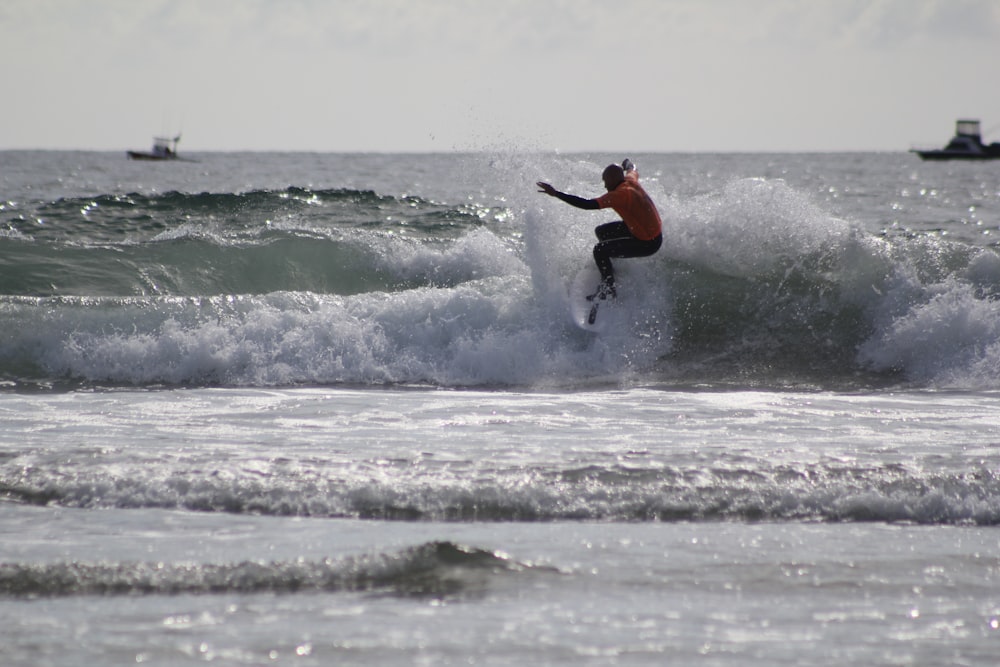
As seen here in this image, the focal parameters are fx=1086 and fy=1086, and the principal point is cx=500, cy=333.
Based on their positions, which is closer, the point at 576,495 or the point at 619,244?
the point at 576,495

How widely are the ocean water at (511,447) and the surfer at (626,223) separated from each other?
684mm

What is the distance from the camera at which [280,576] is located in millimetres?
3773

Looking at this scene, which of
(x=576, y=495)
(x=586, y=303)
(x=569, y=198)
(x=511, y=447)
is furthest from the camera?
(x=586, y=303)

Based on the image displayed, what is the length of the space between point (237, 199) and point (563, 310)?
11680 millimetres

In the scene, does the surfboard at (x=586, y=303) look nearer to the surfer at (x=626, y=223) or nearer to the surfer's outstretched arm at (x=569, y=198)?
the surfer at (x=626, y=223)

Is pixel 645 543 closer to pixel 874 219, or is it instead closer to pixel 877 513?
pixel 877 513

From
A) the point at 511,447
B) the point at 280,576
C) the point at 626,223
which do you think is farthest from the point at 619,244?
the point at 280,576

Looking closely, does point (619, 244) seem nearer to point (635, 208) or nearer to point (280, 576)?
point (635, 208)

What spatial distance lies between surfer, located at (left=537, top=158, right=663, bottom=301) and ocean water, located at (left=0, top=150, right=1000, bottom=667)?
684mm

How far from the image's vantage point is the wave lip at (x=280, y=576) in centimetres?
369

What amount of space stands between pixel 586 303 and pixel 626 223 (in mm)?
983

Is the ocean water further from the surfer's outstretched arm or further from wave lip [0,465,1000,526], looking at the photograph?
the surfer's outstretched arm

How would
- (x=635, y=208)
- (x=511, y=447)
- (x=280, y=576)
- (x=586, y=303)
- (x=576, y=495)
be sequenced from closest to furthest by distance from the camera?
(x=280, y=576) → (x=576, y=495) → (x=511, y=447) → (x=635, y=208) → (x=586, y=303)

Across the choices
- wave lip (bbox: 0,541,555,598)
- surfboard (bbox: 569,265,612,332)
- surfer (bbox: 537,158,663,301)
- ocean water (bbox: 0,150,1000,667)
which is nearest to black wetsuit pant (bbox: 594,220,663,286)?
surfer (bbox: 537,158,663,301)
